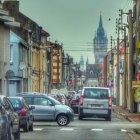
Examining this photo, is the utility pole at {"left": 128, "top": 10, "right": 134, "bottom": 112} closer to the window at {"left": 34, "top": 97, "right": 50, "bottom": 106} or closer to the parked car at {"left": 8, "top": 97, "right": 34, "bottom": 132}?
the window at {"left": 34, "top": 97, "right": 50, "bottom": 106}

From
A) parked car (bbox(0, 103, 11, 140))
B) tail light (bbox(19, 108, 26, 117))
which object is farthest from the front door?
parked car (bbox(0, 103, 11, 140))

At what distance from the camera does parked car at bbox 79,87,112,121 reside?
4747 cm

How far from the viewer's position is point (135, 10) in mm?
72250

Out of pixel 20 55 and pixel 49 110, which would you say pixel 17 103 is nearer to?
pixel 49 110

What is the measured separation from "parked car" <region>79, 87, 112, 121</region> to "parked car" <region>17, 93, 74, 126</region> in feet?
23.4

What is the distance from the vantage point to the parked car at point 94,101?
4747 centimetres

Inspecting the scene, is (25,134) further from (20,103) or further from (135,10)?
(135,10)

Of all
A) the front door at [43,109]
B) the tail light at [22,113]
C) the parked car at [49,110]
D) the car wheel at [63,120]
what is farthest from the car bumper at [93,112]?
the tail light at [22,113]

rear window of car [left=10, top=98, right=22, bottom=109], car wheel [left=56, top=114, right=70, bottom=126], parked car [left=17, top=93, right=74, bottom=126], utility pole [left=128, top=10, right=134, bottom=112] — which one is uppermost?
utility pole [left=128, top=10, right=134, bottom=112]

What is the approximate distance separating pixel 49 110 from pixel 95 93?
7998 mm

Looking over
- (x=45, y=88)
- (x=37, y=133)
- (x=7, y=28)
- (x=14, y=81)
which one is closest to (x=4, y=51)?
(x=7, y=28)

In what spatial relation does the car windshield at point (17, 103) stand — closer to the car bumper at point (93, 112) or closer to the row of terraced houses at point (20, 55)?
the car bumper at point (93, 112)

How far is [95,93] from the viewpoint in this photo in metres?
47.6

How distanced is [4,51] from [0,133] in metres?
42.4
